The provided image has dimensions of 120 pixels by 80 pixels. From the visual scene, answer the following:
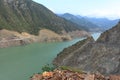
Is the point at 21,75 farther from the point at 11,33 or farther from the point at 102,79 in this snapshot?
the point at 11,33

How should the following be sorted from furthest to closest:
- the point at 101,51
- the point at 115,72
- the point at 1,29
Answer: the point at 1,29 < the point at 101,51 < the point at 115,72

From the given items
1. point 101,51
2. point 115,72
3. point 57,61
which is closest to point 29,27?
point 57,61

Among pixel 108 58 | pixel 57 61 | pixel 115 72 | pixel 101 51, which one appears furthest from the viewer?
pixel 57 61

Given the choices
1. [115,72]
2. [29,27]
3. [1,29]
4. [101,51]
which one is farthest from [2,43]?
[115,72]

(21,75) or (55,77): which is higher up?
(55,77)

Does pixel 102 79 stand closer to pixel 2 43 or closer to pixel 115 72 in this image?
pixel 115 72

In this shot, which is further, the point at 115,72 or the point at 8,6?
the point at 8,6
